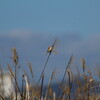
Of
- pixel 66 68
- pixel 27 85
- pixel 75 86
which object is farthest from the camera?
pixel 75 86

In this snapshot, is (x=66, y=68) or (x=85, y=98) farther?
(x=85, y=98)

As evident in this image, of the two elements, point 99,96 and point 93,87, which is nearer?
point 93,87

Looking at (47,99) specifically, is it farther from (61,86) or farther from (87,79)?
(87,79)

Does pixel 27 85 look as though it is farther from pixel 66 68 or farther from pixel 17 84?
pixel 66 68

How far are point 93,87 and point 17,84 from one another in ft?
2.75

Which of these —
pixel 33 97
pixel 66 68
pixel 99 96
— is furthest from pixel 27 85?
pixel 99 96

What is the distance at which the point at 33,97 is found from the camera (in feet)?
11.9

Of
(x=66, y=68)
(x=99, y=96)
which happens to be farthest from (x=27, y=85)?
(x=99, y=96)

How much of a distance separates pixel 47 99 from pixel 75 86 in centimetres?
43

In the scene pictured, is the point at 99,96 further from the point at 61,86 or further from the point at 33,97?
the point at 33,97

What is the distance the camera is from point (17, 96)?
3.81 meters

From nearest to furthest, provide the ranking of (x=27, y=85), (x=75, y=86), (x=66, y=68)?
(x=66, y=68) < (x=27, y=85) < (x=75, y=86)

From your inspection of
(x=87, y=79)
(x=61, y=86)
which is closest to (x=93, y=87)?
(x=87, y=79)

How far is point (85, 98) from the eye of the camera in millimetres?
3883
